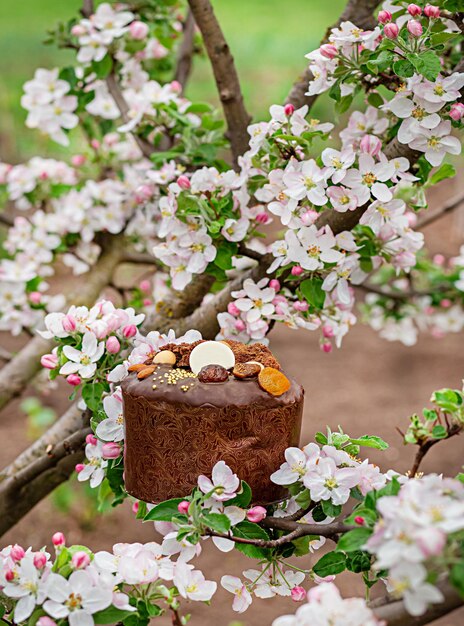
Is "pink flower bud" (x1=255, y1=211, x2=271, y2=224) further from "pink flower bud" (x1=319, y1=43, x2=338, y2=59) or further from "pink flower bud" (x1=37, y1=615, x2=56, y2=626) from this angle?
"pink flower bud" (x1=37, y1=615, x2=56, y2=626)

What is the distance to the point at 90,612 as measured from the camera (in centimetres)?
103

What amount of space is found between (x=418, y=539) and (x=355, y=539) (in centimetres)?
18

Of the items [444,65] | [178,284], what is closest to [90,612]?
[178,284]

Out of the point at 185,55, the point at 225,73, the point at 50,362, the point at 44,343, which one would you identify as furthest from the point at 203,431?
the point at 185,55

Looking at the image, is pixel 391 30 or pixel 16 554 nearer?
pixel 16 554

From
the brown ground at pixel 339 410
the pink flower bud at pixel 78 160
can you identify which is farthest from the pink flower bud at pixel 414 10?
the brown ground at pixel 339 410

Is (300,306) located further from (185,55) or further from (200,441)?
(185,55)

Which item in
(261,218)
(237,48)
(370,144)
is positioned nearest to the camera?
(370,144)

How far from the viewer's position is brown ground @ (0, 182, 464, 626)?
3121 mm

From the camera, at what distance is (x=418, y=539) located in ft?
2.57

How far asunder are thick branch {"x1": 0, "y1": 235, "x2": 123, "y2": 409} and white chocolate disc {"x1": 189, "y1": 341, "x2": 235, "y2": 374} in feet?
4.22

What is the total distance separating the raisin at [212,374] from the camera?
1.14 meters

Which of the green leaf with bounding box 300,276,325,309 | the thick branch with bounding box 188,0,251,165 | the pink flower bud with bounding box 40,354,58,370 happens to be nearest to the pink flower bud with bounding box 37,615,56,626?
the pink flower bud with bounding box 40,354,58,370

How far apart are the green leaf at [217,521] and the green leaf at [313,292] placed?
0.56 metres
